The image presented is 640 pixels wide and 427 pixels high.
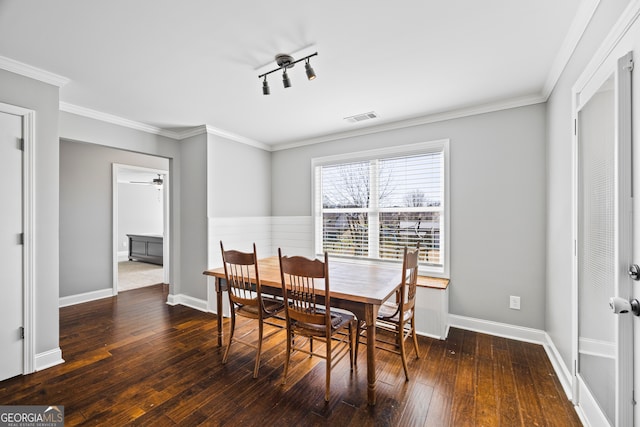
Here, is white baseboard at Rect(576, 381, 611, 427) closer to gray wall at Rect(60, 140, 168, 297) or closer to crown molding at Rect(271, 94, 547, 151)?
crown molding at Rect(271, 94, 547, 151)

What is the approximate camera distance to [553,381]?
2.15m

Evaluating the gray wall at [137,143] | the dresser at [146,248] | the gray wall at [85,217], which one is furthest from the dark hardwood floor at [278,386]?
the dresser at [146,248]

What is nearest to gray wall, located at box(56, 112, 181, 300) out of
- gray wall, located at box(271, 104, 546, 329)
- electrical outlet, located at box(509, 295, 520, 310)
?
gray wall, located at box(271, 104, 546, 329)

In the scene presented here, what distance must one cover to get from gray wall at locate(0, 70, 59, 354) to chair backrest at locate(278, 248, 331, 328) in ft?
6.76

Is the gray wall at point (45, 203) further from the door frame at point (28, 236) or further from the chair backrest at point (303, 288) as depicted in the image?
the chair backrest at point (303, 288)

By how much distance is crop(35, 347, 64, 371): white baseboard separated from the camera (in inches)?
92.0

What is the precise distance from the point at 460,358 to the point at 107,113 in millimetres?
4522

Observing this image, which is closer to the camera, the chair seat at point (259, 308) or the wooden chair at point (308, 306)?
the wooden chair at point (308, 306)

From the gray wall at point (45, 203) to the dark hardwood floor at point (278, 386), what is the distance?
0.40 m

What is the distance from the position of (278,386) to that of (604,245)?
222 centimetres

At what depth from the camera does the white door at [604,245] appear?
4.03 feet

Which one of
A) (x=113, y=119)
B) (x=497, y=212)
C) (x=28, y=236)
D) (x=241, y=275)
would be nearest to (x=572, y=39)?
(x=497, y=212)

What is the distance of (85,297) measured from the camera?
421cm

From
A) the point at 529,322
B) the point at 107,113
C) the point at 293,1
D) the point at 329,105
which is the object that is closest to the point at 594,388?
the point at 529,322
